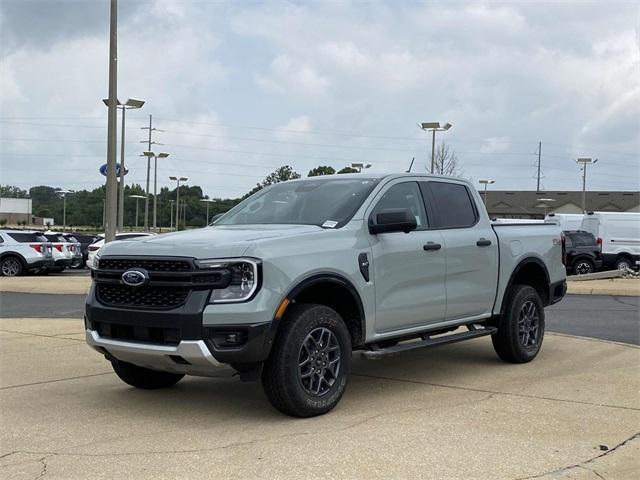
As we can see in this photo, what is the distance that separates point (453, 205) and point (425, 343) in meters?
1.57

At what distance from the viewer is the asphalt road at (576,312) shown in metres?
10.8

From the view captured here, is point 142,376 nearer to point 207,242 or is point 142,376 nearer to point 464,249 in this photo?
point 207,242

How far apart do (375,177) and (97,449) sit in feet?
11.2

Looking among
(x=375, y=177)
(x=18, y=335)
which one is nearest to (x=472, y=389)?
(x=375, y=177)

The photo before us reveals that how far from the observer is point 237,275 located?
209 inches

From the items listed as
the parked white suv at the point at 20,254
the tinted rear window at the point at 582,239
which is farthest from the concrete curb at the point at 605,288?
the parked white suv at the point at 20,254

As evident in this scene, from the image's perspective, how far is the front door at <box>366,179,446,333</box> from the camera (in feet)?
20.6

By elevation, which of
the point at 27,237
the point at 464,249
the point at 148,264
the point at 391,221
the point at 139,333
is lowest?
the point at 27,237

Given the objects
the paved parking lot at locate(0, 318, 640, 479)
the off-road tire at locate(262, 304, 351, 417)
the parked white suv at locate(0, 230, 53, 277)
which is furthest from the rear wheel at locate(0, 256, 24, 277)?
the off-road tire at locate(262, 304, 351, 417)

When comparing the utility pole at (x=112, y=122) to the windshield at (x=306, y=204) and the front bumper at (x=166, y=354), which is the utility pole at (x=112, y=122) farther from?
the front bumper at (x=166, y=354)

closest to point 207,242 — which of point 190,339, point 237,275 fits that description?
point 237,275

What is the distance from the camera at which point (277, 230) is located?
5992 mm

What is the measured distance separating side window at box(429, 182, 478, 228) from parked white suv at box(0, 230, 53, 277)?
743 inches

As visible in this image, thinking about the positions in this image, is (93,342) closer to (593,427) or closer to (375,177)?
(375,177)
